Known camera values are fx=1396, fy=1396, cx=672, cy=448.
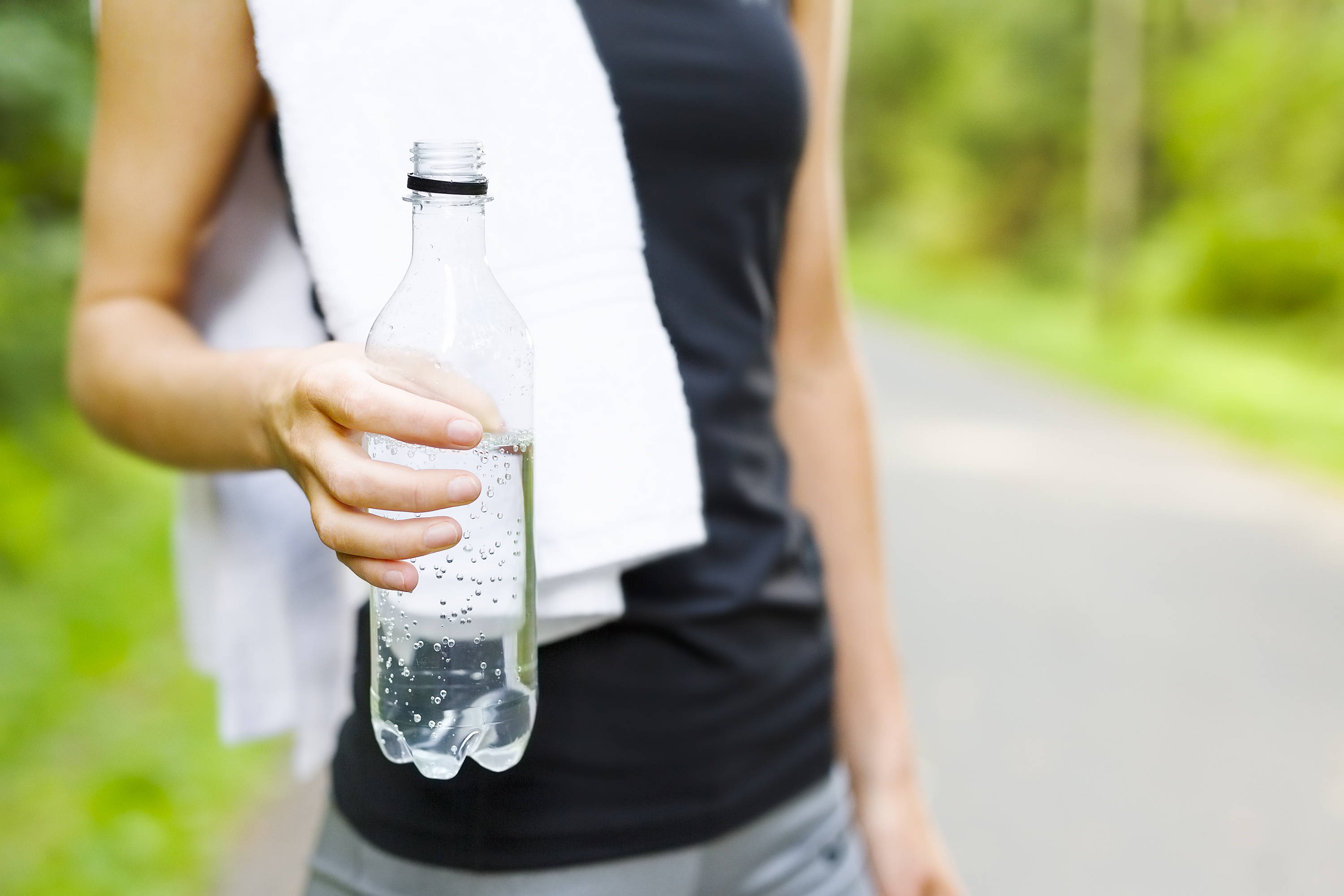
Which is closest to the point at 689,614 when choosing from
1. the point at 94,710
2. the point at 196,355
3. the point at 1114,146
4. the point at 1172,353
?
the point at 196,355

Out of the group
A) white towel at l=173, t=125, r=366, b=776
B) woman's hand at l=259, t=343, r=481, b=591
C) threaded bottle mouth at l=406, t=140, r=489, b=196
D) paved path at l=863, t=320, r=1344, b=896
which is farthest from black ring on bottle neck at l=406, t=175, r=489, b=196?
paved path at l=863, t=320, r=1344, b=896

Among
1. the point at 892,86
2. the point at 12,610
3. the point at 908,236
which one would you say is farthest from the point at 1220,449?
the point at 892,86

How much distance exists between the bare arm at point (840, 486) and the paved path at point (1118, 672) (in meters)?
2.66

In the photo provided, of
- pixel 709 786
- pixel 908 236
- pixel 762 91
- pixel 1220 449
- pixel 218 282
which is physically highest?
pixel 762 91

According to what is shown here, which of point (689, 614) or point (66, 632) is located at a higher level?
point (689, 614)

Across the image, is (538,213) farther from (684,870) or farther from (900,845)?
(900,845)

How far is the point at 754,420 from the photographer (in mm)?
1376

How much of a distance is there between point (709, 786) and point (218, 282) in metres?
0.66

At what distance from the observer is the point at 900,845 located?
1550 millimetres

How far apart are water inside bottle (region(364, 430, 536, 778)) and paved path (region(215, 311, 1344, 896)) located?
288 cm

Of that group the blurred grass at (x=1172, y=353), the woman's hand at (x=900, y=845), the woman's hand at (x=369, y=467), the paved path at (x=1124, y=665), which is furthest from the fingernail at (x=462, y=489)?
the blurred grass at (x=1172, y=353)

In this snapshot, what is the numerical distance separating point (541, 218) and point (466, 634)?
1.15 feet

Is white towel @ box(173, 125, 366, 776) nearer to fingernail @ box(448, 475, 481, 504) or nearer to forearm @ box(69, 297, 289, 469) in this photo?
forearm @ box(69, 297, 289, 469)

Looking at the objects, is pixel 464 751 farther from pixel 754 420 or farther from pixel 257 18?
pixel 257 18
